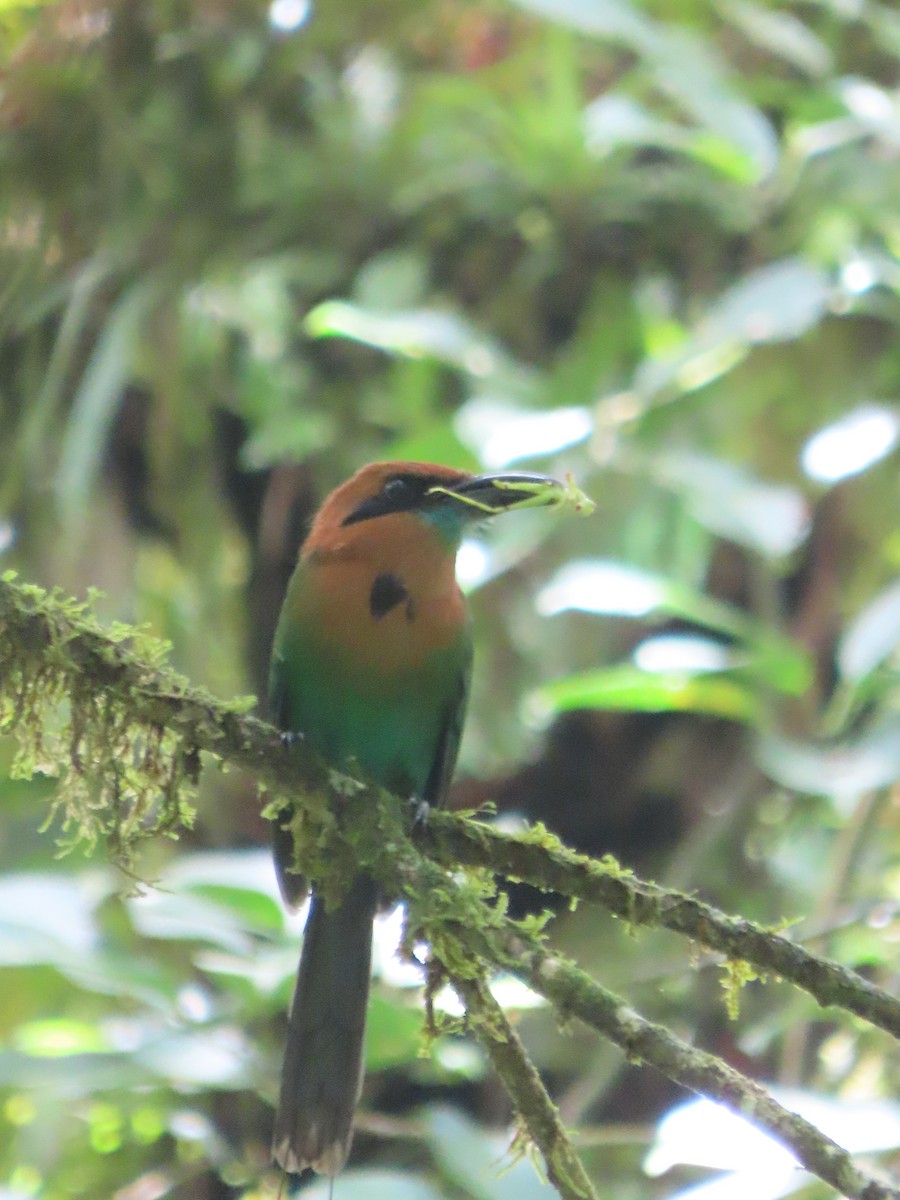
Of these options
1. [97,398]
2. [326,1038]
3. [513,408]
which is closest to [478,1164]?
[326,1038]

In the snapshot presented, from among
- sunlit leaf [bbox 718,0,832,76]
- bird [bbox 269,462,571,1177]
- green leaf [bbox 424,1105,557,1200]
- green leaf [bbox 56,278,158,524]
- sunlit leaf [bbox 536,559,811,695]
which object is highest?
sunlit leaf [bbox 718,0,832,76]

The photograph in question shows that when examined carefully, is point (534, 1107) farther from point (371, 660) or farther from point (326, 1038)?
point (371, 660)

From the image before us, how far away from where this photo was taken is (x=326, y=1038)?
225 cm

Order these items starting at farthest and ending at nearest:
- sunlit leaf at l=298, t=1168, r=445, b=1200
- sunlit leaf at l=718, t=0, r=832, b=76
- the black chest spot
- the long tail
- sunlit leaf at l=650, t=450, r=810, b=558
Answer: sunlit leaf at l=718, t=0, r=832, b=76 < sunlit leaf at l=650, t=450, r=810, b=558 < the black chest spot < sunlit leaf at l=298, t=1168, r=445, b=1200 < the long tail

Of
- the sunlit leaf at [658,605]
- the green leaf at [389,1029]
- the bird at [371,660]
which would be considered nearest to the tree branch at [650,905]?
the bird at [371,660]

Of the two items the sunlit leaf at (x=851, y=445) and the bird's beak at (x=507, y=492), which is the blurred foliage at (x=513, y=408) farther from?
the bird's beak at (x=507, y=492)

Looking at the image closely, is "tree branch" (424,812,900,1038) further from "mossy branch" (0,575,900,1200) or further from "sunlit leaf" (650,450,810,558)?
"sunlit leaf" (650,450,810,558)

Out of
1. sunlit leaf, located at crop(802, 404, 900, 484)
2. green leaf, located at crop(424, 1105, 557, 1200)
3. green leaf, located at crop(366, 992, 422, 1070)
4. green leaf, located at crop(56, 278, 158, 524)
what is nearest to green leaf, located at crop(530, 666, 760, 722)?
sunlit leaf, located at crop(802, 404, 900, 484)

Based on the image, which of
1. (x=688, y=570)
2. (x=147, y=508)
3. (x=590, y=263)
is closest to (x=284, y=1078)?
(x=688, y=570)

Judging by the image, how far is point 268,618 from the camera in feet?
13.7

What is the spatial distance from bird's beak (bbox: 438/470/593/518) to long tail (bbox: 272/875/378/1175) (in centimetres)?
70

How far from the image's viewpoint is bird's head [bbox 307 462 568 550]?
98.5 inches

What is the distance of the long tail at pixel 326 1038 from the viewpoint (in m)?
2.11

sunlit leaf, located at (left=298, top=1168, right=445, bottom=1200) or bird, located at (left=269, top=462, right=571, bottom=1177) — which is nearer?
sunlit leaf, located at (left=298, top=1168, right=445, bottom=1200)
